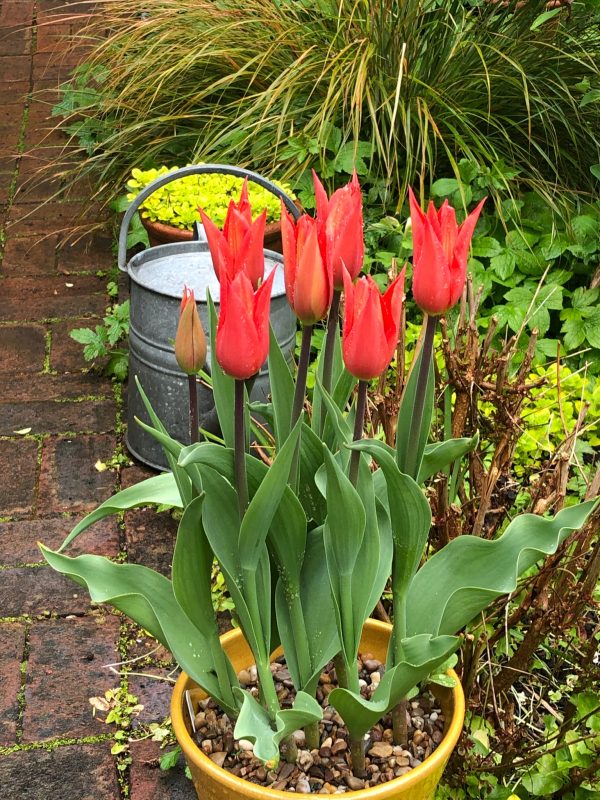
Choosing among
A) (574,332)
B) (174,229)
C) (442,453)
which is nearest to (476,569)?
(442,453)

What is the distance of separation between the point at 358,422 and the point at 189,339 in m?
0.27

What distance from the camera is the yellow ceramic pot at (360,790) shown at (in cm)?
153

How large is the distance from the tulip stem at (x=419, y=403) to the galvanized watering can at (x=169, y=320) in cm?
131

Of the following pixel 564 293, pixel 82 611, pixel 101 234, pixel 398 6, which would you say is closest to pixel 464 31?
pixel 398 6

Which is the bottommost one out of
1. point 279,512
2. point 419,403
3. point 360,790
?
point 360,790

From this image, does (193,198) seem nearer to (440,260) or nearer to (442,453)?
(442,453)

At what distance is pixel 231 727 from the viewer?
1.76 metres

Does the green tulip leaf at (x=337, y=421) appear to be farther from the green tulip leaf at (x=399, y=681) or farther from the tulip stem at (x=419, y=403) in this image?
the green tulip leaf at (x=399, y=681)

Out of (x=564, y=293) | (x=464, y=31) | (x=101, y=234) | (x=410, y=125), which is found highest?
(x=464, y=31)

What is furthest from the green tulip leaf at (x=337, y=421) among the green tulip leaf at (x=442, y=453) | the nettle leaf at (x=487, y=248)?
the nettle leaf at (x=487, y=248)

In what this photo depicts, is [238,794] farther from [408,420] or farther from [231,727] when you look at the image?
[408,420]

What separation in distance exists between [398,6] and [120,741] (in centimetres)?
288

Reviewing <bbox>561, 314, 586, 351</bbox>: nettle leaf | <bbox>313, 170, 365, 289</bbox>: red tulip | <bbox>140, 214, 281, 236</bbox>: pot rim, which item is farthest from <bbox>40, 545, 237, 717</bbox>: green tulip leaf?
<bbox>561, 314, 586, 351</bbox>: nettle leaf

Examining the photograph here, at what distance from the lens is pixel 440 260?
1.23 meters
